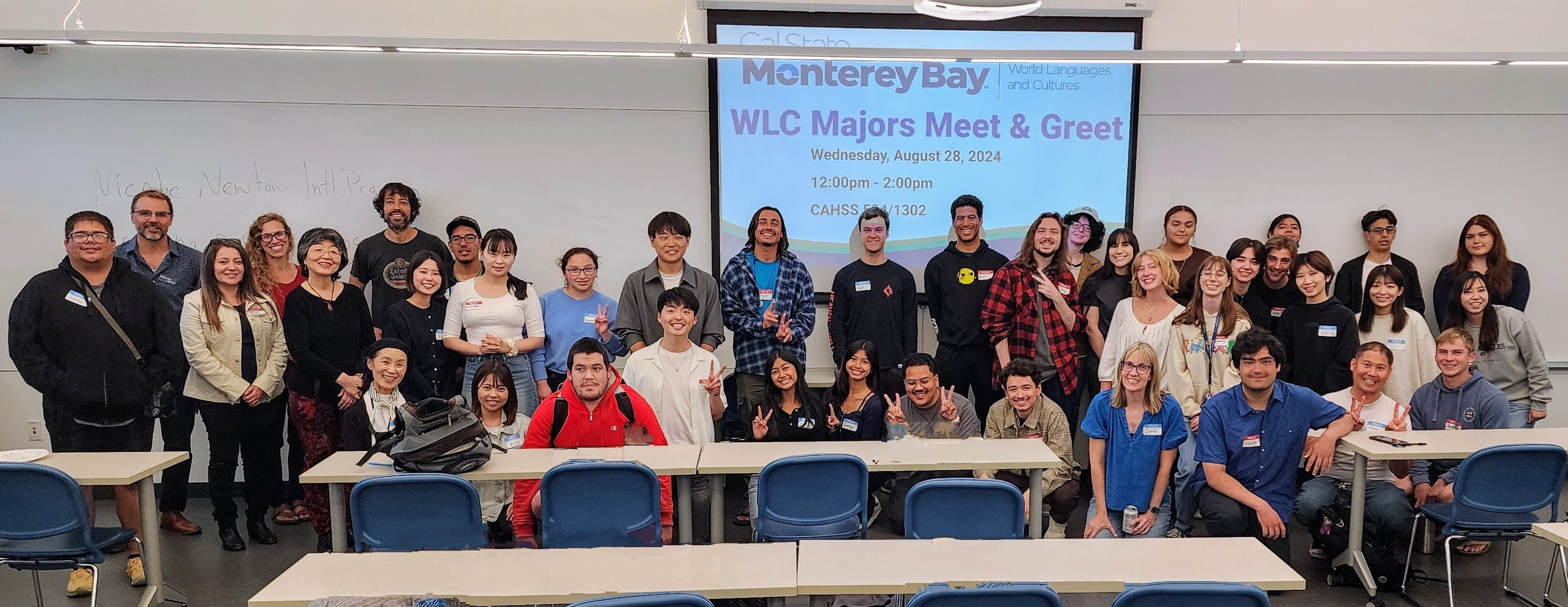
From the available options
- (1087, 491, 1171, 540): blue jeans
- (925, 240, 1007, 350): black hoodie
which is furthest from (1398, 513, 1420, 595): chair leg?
(925, 240, 1007, 350): black hoodie

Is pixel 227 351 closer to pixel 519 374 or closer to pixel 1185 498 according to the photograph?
pixel 519 374

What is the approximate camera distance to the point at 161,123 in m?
5.31

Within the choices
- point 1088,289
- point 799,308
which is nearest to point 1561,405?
point 1088,289

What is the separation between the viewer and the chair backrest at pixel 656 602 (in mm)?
2047

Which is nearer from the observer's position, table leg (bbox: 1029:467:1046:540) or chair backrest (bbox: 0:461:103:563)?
chair backrest (bbox: 0:461:103:563)

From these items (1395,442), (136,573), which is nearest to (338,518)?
(136,573)

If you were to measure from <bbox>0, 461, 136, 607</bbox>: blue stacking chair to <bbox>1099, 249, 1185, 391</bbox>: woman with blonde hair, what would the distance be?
4252 mm

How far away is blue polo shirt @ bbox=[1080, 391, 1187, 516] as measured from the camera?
377cm

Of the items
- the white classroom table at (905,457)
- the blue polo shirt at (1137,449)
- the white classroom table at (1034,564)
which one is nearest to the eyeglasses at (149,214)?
the white classroom table at (905,457)

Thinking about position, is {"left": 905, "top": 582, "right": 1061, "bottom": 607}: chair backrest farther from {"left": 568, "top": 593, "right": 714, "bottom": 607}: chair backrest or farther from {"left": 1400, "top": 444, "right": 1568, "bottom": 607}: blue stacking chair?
{"left": 1400, "top": 444, "right": 1568, "bottom": 607}: blue stacking chair

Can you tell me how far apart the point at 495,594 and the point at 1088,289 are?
369cm

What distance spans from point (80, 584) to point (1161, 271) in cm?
504

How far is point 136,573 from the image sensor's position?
159 inches

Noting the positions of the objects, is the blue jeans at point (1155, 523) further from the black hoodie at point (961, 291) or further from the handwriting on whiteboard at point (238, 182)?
the handwriting on whiteboard at point (238, 182)
